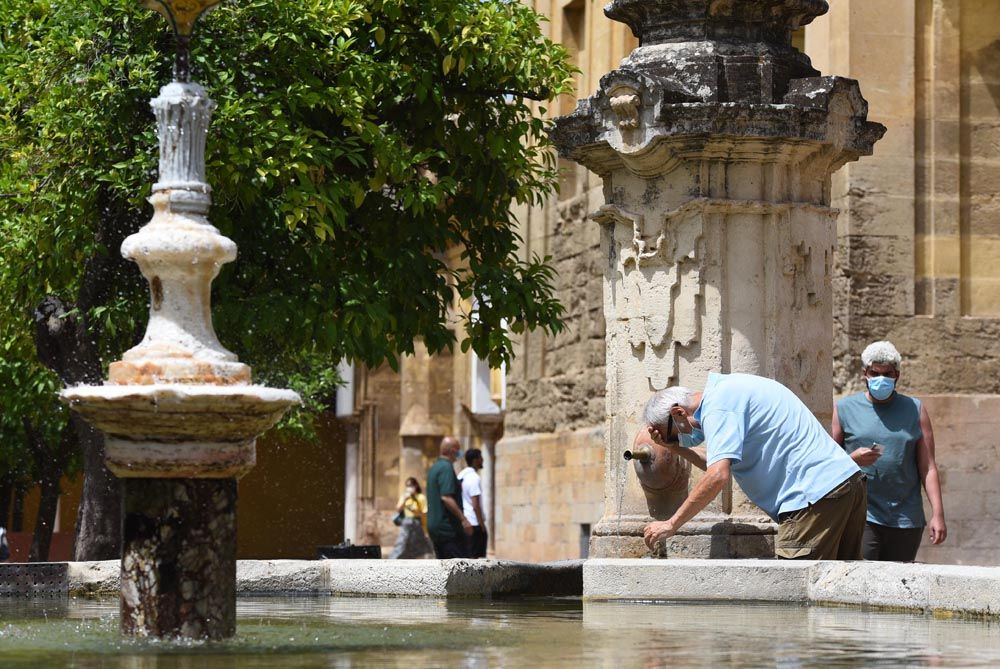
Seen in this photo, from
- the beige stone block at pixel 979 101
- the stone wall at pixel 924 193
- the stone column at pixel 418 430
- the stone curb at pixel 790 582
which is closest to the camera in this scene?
the stone curb at pixel 790 582

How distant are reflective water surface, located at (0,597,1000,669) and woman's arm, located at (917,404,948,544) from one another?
4.75 feet

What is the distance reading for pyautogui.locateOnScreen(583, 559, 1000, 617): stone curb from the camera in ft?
24.9

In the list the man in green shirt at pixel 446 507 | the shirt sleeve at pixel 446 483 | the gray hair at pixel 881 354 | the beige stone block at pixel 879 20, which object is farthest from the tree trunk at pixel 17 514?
the gray hair at pixel 881 354

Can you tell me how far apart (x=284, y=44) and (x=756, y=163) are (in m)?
4.89

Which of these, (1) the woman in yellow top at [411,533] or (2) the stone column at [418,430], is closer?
(1) the woman in yellow top at [411,533]

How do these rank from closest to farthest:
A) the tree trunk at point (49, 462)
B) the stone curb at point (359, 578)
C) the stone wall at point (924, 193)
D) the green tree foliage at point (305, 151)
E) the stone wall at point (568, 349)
A: the stone curb at point (359, 578) → the green tree foliage at point (305, 151) → the stone wall at point (924, 193) → the stone wall at point (568, 349) → the tree trunk at point (49, 462)

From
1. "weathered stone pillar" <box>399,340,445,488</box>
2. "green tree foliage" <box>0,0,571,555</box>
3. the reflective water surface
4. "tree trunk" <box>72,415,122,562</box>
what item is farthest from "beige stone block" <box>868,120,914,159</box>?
"weathered stone pillar" <box>399,340,445,488</box>

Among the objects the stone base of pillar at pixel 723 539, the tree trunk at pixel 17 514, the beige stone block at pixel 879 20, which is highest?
the beige stone block at pixel 879 20

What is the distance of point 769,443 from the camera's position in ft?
27.9

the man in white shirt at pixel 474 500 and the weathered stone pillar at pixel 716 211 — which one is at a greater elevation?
the weathered stone pillar at pixel 716 211

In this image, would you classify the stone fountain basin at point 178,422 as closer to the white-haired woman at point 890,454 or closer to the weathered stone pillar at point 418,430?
the white-haired woman at point 890,454

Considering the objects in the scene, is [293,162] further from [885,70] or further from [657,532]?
[657,532]

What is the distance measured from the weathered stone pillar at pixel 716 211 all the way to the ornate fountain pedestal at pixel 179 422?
352 cm

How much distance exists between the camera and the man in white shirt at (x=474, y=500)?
19141mm
